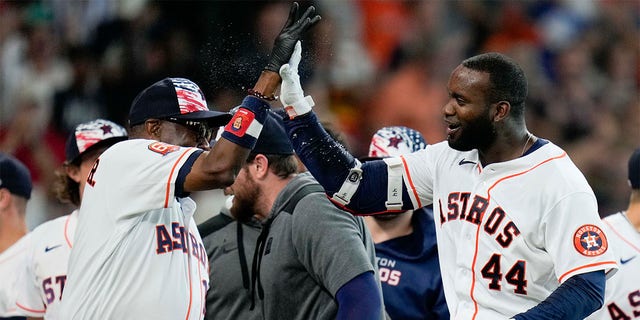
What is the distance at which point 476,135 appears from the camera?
4.32 metres

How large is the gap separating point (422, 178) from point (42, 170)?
20.2 ft

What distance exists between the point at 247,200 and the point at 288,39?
3.99 feet

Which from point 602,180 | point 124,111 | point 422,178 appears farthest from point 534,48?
point 422,178

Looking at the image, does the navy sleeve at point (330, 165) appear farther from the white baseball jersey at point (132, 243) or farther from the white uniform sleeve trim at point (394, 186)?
the white baseball jersey at point (132, 243)

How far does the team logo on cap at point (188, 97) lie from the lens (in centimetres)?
438

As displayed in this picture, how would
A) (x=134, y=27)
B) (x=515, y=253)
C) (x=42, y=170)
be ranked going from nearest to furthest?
(x=515, y=253) → (x=42, y=170) → (x=134, y=27)

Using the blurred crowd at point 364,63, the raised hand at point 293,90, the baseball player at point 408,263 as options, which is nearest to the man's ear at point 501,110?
the raised hand at point 293,90

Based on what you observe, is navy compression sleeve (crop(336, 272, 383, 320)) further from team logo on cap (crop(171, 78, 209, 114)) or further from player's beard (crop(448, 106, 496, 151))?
team logo on cap (crop(171, 78, 209, 114))

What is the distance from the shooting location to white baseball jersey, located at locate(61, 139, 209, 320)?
4062 mm

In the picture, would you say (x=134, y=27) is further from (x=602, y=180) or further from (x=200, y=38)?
(x=602, y=180)

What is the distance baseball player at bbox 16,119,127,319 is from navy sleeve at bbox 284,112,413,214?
71.5 inches

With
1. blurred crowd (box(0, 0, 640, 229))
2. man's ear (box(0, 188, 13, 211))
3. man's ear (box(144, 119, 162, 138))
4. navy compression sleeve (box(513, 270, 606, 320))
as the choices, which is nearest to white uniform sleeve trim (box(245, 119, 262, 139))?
man's ear (box(144, 119, 162, 138))

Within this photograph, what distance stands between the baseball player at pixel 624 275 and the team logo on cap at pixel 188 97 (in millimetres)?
2158

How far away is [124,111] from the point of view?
1006 cm
